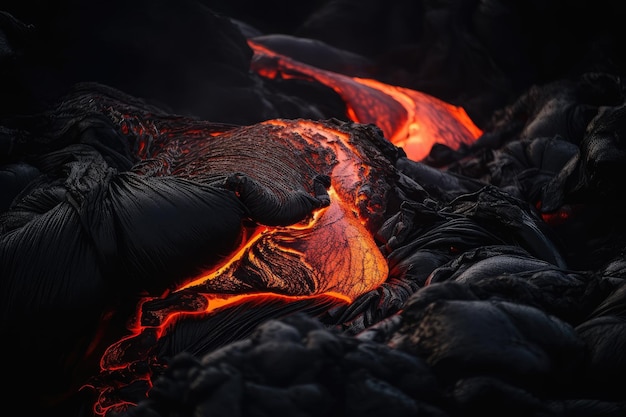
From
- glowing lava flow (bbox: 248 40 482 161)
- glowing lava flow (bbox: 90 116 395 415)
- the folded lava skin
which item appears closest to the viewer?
the folded lava skin

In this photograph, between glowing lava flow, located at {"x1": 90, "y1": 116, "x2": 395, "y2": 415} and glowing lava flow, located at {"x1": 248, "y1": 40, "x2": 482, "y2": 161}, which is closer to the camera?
glowing lava flow, located at {"x1": 90, "y1": 116, "x2": 395, "y2": 415}

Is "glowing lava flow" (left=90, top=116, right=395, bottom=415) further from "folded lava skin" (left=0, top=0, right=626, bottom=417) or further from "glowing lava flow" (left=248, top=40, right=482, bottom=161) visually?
"glowing lava flow" (left=248, top=40, right=482, bottom=161)

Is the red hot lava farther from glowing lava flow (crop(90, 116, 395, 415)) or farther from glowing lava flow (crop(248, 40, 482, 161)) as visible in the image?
glowing lava flow (crop(248, 40, 482, 161))

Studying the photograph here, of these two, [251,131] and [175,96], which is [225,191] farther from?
[175,96]

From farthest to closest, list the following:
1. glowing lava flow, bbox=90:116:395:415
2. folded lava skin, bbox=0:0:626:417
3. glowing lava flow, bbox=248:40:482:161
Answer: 1. glowing lava flow, bbox=248:40:482:161
2. glowing lava flow, bbox=90:116:395:415
3. folded lava skin, bbox=0:0:626:417

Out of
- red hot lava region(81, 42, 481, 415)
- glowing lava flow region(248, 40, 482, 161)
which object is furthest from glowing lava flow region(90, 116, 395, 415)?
glowing lava flow region(248, 40, 482, 161)

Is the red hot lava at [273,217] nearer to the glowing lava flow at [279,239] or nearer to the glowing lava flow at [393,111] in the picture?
the glowing lava flow at [279,239]

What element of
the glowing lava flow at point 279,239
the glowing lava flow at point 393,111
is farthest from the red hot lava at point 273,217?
the glowing lava flow at point 393,111
